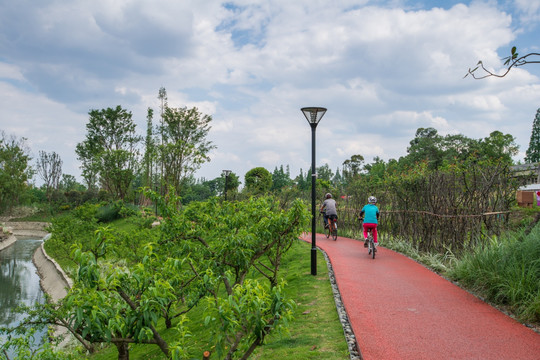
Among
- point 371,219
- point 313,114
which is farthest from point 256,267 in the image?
point 371,219

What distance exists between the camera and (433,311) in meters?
5.76

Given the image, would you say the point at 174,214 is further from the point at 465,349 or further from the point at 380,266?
the point at 380,266

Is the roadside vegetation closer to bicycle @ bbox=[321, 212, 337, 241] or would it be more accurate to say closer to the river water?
bicycle @ bbox=[321, 212, 337, 241]

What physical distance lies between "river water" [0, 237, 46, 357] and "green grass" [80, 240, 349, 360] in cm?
629

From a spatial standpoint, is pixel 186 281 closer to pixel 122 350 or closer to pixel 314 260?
pixel 122 350

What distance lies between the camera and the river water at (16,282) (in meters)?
14.0

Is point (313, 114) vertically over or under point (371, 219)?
over

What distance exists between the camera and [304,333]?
520cm

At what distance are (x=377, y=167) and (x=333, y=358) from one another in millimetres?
45311

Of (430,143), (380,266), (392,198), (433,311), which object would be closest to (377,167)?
(430,143)

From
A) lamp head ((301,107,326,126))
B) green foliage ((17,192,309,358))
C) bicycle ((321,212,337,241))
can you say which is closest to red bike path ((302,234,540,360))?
green foliage ((17,192,309,358))

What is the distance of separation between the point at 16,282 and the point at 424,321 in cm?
1941

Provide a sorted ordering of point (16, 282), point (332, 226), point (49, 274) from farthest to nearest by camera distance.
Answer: point (49, 274) < point (16, 282) < point (332, 226)

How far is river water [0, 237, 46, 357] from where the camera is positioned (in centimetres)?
1396
